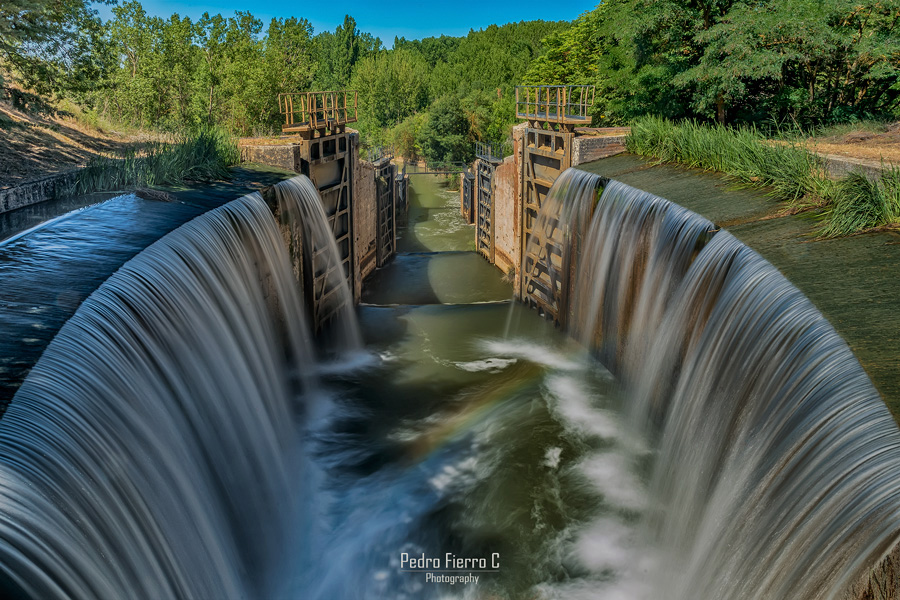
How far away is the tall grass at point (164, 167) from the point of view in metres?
13.0

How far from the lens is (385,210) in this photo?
28438mm

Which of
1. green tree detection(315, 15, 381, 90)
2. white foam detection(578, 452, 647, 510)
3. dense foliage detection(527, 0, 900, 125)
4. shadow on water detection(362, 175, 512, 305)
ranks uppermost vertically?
green tree detection(315, 15, 381, 90)

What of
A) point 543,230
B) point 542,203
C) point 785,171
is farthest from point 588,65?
point 785,171

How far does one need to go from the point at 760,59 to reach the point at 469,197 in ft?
80.0

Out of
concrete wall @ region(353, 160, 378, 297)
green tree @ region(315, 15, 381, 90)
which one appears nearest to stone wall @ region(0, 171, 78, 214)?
concrete wall @ region(353, 160, 378, 297)

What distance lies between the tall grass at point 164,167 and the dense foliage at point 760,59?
10.4 metres

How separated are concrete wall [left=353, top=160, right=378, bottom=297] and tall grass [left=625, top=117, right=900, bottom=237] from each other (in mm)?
9122

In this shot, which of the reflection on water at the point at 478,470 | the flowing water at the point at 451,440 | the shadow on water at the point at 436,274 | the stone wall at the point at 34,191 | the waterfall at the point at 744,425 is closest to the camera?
the waterfall at the point at 744,425

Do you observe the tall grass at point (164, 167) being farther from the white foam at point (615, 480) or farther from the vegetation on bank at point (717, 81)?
the white foam at point (615, 480)

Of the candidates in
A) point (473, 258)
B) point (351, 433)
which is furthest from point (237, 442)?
point (473, 258)

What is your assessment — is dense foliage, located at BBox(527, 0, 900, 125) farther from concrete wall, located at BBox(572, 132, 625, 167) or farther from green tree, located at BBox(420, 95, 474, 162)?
green tree, located at BBox(420, 95, 474, 162)

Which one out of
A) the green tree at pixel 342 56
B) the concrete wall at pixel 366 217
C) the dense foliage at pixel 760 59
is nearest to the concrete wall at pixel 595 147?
the dense foliage at pixel 760 59

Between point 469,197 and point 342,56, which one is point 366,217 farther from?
point 342,56

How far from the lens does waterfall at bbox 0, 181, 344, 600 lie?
4074 mm
